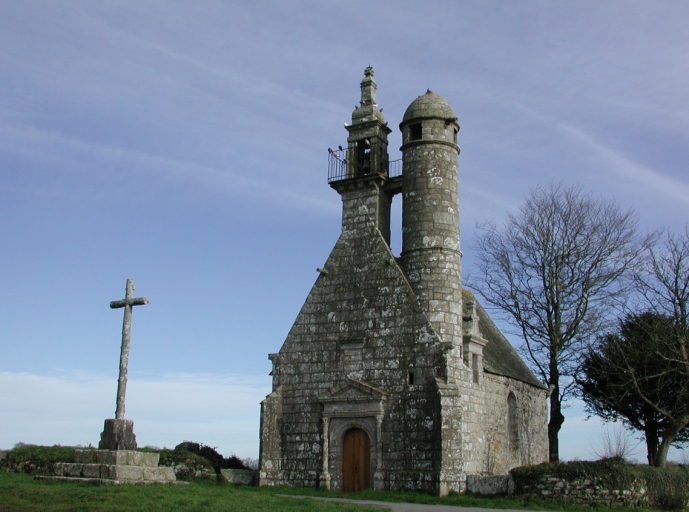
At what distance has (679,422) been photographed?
20438 mm

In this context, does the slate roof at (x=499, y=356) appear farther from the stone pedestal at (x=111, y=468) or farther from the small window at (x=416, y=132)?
the stone pedestal at (x=111, y=468)

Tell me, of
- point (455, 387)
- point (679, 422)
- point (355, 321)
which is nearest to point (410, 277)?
point (355, 321)

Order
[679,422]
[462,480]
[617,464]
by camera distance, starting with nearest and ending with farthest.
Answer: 1. [617,464]
2. [462,480]
3. [679,422]

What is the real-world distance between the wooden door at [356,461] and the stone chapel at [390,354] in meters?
0.03

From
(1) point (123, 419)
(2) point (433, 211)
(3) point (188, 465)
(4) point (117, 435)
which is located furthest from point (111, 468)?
(2) point (433, 211)

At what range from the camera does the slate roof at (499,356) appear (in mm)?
23125

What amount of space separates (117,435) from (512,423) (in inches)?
562

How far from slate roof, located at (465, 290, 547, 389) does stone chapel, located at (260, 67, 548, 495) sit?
42.1 inches

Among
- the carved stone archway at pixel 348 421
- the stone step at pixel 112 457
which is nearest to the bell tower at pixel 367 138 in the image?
the carved stone archway at pixel 348 421

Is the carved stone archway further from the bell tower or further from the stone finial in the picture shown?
the stone finial

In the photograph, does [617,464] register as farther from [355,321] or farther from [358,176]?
[358,176]

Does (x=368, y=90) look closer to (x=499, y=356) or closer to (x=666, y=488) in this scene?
(x=499, y=356)

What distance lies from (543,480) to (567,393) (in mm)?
9716

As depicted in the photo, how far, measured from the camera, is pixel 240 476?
65.4 ft
